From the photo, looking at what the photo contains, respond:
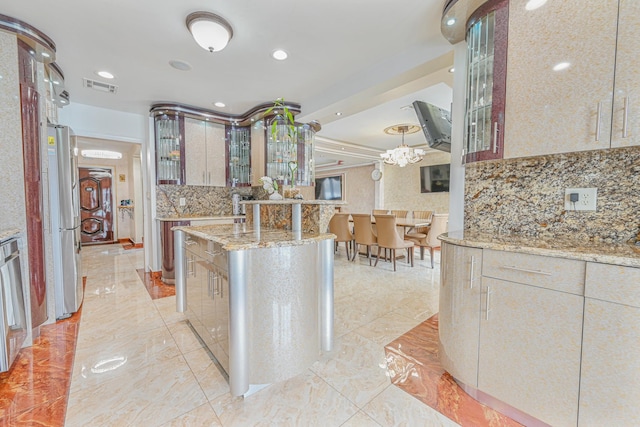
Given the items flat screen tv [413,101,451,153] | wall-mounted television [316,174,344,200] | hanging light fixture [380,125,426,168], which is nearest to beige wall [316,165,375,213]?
wall-mounted television [316,174,344,200]

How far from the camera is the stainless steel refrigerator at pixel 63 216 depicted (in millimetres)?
2490

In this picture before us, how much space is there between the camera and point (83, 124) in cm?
365

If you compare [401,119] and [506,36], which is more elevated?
[401,119]

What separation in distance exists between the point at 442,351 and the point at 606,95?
162 centimetres

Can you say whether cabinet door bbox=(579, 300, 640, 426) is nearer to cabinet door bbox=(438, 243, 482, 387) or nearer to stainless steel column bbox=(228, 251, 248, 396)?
cabinet door bbox=(438, 243, 482, 387)

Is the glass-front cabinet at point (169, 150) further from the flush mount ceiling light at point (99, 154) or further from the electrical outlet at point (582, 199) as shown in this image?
the electrical outlet at point (582, 199)

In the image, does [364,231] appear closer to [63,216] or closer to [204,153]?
[204,153]

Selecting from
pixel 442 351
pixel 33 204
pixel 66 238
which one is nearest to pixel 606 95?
pixel 442 351

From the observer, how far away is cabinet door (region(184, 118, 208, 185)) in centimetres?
396

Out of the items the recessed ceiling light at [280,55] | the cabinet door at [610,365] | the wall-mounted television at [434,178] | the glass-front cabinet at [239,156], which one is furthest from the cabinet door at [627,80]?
the wall-mounted television at [434,178]

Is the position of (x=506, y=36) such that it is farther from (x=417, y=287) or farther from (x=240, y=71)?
(x=417, y=287)

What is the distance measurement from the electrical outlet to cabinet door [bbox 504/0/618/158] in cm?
34

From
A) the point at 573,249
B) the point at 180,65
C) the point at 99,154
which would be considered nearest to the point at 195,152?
the point at 180,65

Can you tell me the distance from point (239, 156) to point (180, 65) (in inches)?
74.4
